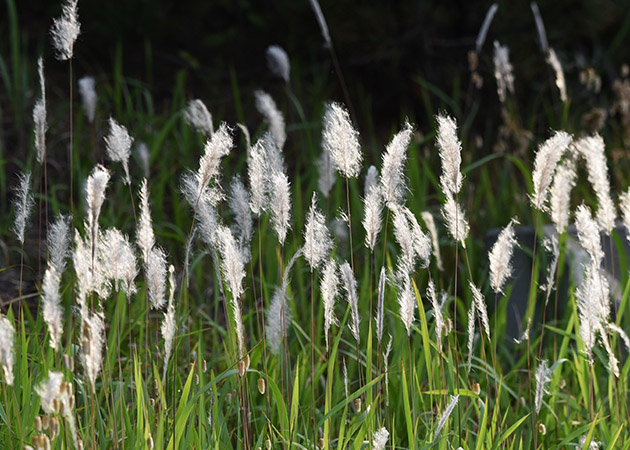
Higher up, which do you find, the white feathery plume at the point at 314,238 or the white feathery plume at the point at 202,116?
the white feathery plume at the point at 202,116

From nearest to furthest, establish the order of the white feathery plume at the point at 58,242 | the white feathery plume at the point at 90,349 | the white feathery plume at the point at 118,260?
the white feathery plume at the point at 90,349
the white feathery plume at the point at 118,260
the white feathery plume at the point at 58,242

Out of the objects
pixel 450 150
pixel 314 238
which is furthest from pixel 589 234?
pixel 314 238

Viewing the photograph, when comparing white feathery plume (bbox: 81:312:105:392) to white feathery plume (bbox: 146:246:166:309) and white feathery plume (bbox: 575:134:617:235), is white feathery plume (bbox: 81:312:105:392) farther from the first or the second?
white feathery plume (bbox: 575:134:617:235)

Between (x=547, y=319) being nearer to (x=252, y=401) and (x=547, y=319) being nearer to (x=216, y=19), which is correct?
(x=252, y=401)

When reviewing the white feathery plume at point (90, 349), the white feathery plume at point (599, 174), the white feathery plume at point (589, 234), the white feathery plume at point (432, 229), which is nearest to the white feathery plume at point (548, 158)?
the white feathery plume at point (589, 234)

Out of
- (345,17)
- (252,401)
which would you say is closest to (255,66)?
(345,17)

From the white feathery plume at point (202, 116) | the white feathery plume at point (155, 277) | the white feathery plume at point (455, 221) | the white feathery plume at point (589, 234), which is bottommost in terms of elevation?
the white feathery plume at point (155, 277)

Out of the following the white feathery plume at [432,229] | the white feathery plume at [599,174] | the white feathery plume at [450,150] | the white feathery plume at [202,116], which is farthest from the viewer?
the white feathery plume at [202,116]

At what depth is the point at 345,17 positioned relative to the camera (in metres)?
4.39

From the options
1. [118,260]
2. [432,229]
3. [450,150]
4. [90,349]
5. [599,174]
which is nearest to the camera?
[90,349]

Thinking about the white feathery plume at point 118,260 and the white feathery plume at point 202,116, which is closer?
the white feathery plume at point 118,260

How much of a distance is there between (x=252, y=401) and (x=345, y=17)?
9.46ft

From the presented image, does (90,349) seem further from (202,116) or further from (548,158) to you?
(202,116)

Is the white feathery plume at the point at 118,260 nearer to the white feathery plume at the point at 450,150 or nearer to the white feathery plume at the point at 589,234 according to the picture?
the white feathery plume at the point at 450,150
